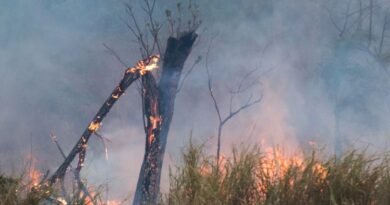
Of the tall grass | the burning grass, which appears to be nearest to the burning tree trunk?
the burning grass

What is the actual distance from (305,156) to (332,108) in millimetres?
9840

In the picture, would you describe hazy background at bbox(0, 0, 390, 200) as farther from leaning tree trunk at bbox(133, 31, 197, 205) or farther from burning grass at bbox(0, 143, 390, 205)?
burning grass at bbox(0, 143, 390, 205)

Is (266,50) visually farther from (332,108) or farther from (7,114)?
(7,114)

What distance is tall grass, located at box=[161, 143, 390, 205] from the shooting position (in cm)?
272

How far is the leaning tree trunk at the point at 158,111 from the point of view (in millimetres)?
5055

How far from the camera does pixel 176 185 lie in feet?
9.96

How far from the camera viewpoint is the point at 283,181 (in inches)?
110

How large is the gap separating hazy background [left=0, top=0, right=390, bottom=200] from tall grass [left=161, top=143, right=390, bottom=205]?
25.9ft

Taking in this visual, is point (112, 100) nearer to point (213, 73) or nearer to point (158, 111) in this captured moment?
point (158, 111)

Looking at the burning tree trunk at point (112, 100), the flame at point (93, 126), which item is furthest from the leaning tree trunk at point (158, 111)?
the flame at point (93, 126)

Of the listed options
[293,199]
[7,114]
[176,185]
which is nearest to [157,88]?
[176,185]

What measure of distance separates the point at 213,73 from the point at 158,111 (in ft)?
21.8

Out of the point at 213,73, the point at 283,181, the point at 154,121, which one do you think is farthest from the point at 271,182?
the point at 213,73

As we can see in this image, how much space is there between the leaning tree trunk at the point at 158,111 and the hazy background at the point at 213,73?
18.4ft
